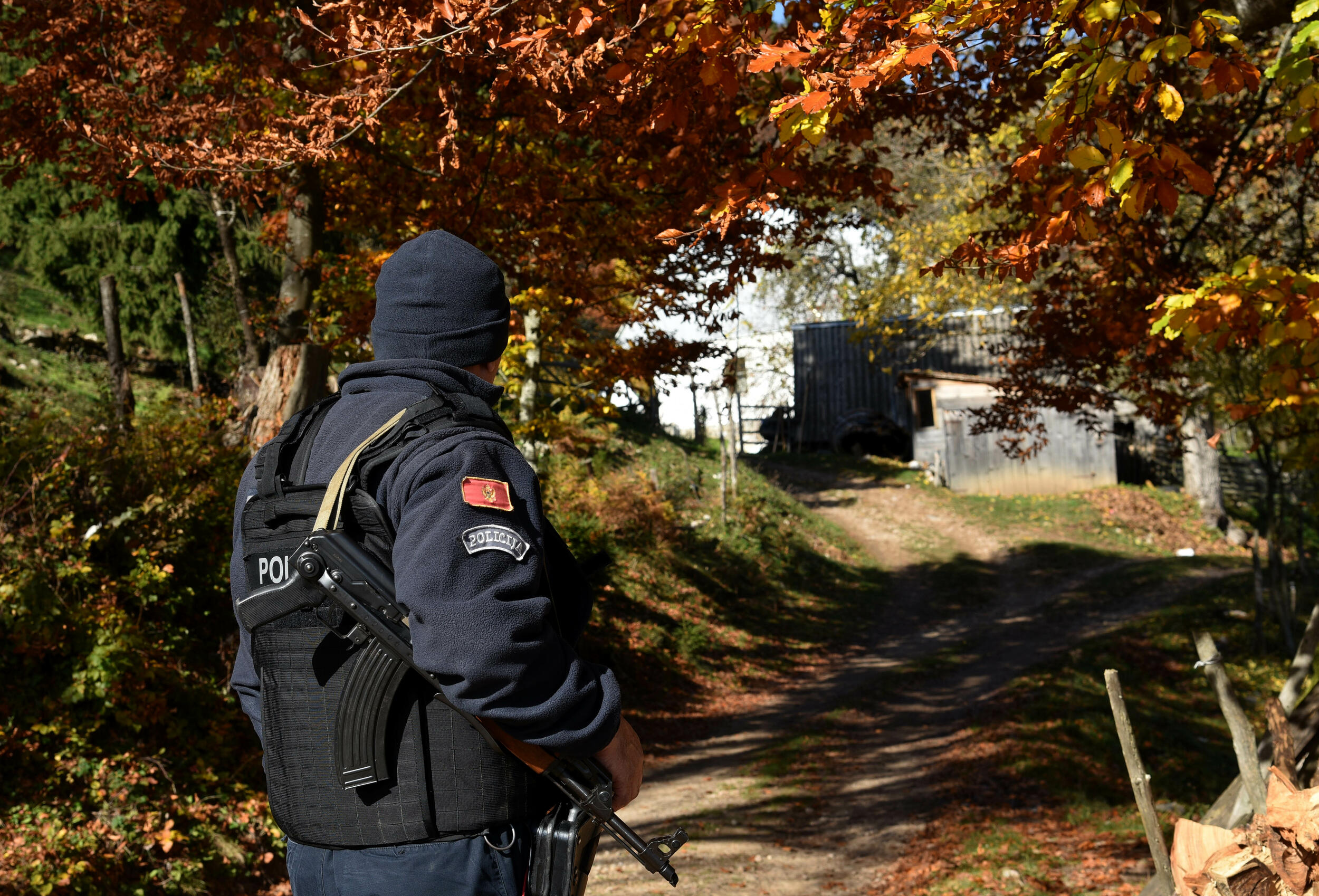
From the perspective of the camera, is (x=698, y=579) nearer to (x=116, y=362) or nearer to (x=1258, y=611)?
(x=1258, y=611)

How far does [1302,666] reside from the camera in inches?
168

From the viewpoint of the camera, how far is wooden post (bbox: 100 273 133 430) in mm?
8711

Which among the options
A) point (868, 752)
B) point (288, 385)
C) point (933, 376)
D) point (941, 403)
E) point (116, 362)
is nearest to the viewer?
point (288, 385)

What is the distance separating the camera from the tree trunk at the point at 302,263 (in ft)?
26.4

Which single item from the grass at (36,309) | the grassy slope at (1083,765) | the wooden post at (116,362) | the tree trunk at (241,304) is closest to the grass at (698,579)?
the grassy slope at (1083,765)

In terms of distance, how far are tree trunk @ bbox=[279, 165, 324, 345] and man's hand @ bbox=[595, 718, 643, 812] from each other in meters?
6.69

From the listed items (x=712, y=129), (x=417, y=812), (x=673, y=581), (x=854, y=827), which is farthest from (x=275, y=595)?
(x=673, y=581)

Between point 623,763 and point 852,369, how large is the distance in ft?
100

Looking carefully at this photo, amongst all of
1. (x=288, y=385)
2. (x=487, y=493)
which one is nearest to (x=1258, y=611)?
(x=288, y=385)

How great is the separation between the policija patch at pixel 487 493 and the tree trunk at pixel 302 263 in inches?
266

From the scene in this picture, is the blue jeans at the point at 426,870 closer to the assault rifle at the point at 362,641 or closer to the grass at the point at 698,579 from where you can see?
the assault rifle at the point at 362,641

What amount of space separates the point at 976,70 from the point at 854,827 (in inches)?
231

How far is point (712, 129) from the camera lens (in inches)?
224

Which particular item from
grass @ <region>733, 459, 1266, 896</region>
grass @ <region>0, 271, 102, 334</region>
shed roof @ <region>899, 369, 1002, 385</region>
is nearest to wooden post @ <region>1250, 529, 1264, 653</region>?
grass @ <region>733, 459, 1266, 896</region>
